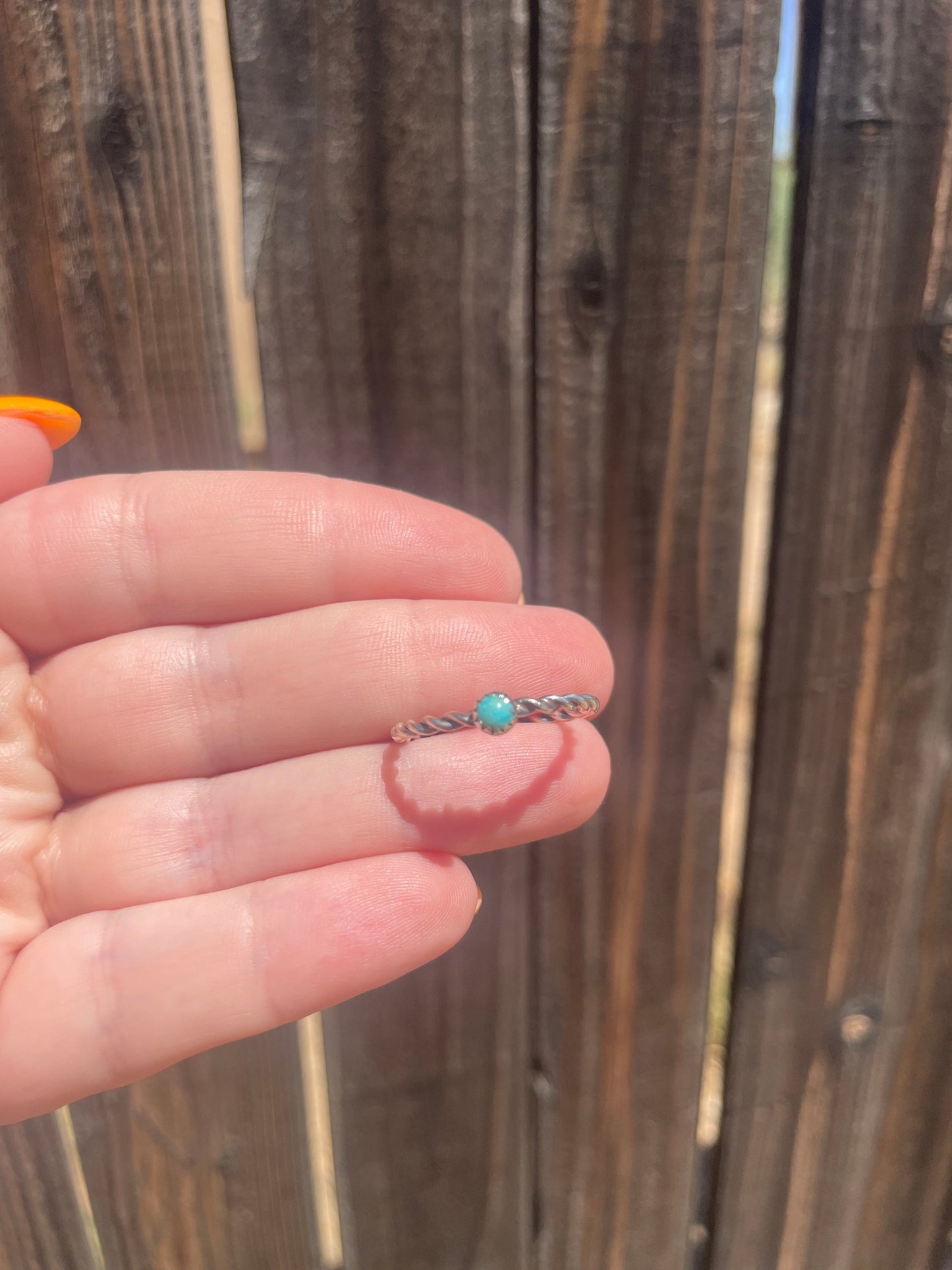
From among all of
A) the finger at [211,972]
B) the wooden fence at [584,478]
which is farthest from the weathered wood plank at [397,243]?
the finger at [211,972]

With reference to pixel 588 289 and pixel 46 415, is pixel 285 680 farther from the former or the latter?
pixel 588 289

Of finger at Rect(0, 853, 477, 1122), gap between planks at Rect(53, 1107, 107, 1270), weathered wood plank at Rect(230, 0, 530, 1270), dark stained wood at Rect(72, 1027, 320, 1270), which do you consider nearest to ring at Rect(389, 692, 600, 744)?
finger at Rect(0, 853, 477, 1122)

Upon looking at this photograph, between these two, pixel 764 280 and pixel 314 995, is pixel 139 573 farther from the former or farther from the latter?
pixel 764 280

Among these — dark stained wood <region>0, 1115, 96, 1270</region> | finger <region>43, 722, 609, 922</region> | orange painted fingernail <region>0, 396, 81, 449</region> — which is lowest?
dark stained wood <region>0, 1115, 96, 1270</region>

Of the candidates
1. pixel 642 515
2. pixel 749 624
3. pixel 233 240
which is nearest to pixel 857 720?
pixel 749 624

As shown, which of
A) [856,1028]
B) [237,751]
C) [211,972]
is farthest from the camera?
[856,1028]

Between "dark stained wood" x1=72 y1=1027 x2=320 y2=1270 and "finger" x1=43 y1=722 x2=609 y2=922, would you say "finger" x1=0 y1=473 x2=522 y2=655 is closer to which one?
"finger" x1=43 y1=722 x2=609 y2=922

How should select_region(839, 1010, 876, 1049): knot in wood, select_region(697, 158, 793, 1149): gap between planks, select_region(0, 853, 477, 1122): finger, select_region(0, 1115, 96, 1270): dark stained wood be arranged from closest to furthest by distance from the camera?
select_region(0, 853, 477, 1122): finger → select_region(697, 158, 793, 1149): gap between planks → select_region(0, 1115, 96, 1270): dark stained wood → select_region(839, 1010, 876, 1049): knot in wood
